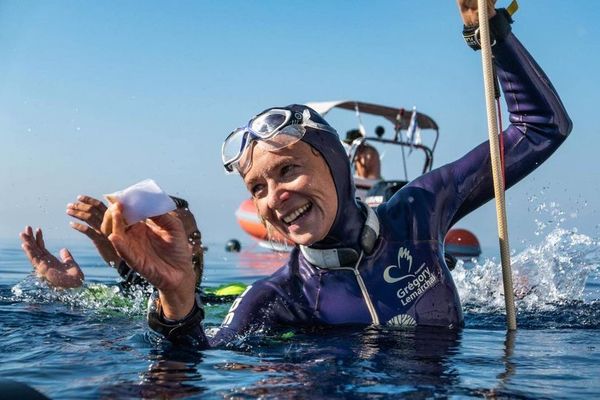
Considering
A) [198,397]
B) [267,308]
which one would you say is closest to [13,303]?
[267,308]

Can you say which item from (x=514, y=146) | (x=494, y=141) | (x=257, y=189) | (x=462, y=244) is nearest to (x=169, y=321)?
(x=257, y=189)

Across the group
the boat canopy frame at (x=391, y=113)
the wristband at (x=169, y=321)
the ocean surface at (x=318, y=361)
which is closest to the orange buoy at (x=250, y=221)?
the boat canopy frame at (x=391, y=113)

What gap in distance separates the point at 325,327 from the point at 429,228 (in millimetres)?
730

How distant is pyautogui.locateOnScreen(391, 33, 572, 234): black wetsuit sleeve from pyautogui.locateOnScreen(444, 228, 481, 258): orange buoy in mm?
12593

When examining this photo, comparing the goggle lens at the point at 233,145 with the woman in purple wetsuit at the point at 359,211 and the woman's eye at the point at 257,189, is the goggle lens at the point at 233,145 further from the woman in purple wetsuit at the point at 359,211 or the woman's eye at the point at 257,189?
the woman's eye at the point at 257,189

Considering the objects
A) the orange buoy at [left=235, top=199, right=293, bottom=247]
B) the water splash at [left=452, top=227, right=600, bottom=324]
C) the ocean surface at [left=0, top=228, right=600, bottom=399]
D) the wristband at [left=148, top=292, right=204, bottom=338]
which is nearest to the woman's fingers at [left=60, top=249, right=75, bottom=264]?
the ocean surface at [left=0, top=228, right=600, bottom=399]

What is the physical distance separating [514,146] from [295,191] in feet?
4.28

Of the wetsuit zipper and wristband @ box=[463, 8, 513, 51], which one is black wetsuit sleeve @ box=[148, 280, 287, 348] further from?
wristband @ box=[463, 8, 513, 51]

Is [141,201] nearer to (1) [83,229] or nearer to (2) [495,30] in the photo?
(2) [495,30]

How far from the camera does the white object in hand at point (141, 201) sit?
248cm

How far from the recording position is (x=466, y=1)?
4008 mm

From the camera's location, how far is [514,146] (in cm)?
413

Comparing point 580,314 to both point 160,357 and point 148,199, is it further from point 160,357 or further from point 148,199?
point 148,199

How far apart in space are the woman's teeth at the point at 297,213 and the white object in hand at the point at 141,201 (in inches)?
45.4
